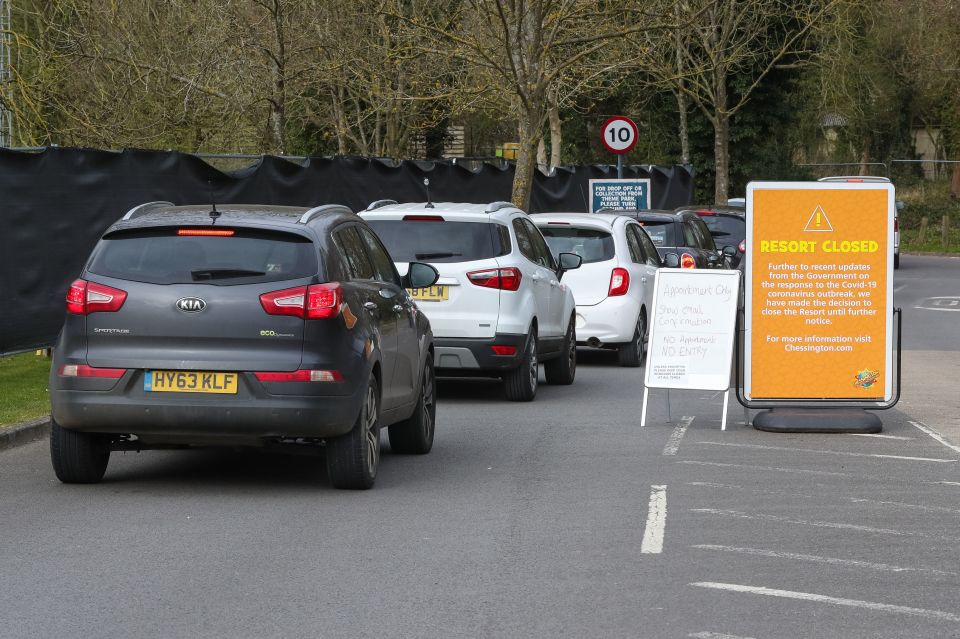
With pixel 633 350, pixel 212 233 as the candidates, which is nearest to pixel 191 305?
pixel 212 233

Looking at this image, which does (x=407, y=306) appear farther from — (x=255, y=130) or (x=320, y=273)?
(x=255, y=130)

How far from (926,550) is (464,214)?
7048mm

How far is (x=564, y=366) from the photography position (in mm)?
15641

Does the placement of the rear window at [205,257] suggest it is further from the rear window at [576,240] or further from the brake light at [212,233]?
the rear window at [576,240]

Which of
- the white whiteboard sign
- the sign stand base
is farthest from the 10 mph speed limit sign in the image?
the sign stand base

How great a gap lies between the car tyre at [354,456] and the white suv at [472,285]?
4.44 m

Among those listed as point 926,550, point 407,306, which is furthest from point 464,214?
point 926,550

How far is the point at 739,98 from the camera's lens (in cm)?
4525

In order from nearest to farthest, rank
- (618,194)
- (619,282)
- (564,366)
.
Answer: (564,366), (619,282), (618,194)

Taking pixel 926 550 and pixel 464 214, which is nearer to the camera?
pixel 926 550

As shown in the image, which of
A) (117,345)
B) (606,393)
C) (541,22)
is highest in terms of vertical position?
(541,22)

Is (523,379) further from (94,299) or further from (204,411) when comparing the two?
(94,299)

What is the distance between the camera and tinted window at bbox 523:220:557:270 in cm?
1485

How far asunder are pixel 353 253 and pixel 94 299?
1.70 m
